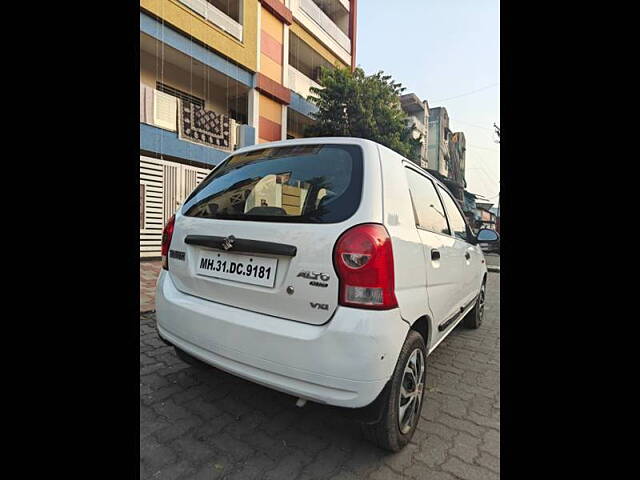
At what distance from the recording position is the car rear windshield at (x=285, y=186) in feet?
5.40

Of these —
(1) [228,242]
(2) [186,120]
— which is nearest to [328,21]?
(2) [186,120]

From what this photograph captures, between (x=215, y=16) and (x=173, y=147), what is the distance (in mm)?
4268

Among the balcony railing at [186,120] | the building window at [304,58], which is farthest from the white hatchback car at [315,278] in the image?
the building window at [304,58]

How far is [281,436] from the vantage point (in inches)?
72.5

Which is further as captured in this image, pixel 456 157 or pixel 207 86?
pixel 456 157

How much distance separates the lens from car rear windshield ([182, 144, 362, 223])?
1.65 metres

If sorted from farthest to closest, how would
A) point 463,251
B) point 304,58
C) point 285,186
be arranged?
point 304,58
point 463,251
point 285,186

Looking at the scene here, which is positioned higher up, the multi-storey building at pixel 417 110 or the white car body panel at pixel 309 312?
the multi-storey building at pixel 417 110

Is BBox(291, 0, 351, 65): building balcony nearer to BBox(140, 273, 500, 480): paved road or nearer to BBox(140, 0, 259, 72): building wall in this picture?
BBox(140, 0, 259, 72): building wall

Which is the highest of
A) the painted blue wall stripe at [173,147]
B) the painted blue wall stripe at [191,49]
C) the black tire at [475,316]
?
the painted blue wall stripe at [191,49]

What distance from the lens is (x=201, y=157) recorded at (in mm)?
9523

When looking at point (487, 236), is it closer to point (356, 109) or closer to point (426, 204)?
point (426, 204)

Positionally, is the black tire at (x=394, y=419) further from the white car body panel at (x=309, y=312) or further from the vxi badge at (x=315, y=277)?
the vxi badge at (x=315, y=277)
